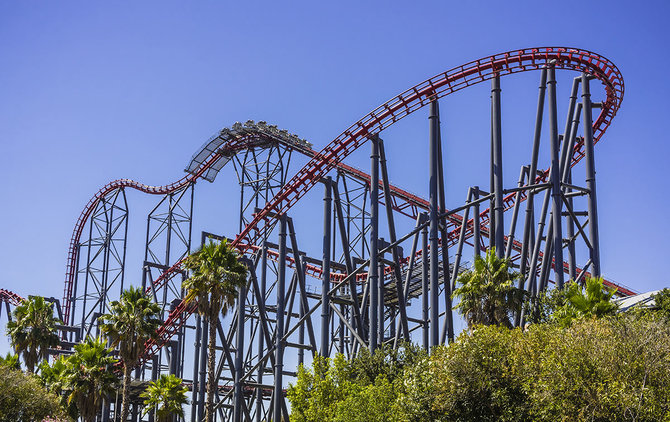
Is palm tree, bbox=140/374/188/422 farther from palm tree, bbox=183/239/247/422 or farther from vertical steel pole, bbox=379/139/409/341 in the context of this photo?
vertical steel pole, bbox=379/139/409/341

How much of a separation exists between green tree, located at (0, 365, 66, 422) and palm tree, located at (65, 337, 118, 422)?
1.04 metres

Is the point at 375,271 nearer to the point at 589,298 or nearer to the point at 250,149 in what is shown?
the point at 589,298

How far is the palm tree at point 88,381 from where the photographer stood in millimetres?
25047

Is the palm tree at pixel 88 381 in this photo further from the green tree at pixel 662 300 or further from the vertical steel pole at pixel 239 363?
the green tree at pixel 662 300

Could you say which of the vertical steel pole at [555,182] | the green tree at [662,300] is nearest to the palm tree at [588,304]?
the vertical steel pole at [555,182]

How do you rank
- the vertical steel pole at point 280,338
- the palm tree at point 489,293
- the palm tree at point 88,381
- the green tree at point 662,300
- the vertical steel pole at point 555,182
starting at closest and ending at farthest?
the palm tree at point 489,293, the green tree at point 662,300, the vertical steel pole at point 555,182, the palm tree at point 88,381, the vertical steel pole at point 280,338

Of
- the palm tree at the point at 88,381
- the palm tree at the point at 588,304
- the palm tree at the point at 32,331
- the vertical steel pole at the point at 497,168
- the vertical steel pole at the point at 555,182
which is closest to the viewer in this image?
the palm tree at the point at 588,304

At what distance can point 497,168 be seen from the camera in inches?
957

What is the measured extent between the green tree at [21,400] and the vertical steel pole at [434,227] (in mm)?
11650

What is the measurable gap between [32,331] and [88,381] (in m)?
6.05

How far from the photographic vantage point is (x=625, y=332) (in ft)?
51.1

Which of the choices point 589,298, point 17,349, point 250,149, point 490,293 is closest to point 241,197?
point 250,149

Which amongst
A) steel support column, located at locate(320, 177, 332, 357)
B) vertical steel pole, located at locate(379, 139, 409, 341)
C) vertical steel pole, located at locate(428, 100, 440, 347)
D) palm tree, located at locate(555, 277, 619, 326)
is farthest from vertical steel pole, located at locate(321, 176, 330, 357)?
palm tree, located at locate(555, 277, 619, 326)

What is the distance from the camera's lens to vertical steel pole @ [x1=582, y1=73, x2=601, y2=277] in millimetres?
23203
